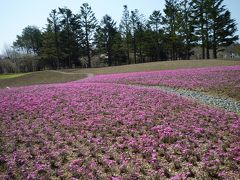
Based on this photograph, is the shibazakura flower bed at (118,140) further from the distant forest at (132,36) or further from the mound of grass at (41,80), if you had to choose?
the distant forest at (132,36)

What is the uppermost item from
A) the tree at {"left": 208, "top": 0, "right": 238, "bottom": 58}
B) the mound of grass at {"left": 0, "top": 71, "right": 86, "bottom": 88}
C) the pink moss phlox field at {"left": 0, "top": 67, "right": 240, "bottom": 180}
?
the tree at {"left": 208, "top": 0, "right": 238, "bottom": 58}

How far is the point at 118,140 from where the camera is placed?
831 cm

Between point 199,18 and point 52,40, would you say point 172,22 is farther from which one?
point 52,40

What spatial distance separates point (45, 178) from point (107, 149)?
2.31 m

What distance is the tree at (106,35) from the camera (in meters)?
64.9

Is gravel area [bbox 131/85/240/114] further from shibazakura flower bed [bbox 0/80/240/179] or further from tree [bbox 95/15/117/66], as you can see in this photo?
tree [bbox 95/15/117/66]

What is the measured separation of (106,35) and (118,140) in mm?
60777

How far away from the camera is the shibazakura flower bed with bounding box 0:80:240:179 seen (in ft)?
20.6

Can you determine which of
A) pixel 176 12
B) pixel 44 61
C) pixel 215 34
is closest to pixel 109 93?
pixel 215 34

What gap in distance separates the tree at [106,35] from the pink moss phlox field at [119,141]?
5343cm

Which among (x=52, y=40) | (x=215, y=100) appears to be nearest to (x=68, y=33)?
(x=52, y=40)

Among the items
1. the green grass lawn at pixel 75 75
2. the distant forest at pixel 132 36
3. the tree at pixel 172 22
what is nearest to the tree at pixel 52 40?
the distant forest at pixel 132 36

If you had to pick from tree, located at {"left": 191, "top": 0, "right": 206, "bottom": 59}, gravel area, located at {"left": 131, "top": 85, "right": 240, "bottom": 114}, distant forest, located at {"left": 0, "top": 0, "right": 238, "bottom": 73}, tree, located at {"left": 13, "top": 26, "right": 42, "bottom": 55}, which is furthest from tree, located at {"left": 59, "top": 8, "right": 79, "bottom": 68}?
gravel area, located at {"left": 131, "top": 85, "right": 240, "bottom": 114}

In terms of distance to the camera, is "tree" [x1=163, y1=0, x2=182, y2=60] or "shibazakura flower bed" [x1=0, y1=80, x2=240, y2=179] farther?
"tree" [x1=163, y1=0, x2=182, y2=60]
